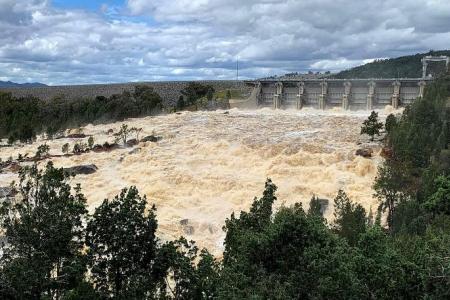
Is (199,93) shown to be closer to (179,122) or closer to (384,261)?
(179,122)

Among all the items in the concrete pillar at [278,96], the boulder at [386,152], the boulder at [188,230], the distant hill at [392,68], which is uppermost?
the distant hill at [392,68]

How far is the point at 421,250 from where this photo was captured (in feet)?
51.9

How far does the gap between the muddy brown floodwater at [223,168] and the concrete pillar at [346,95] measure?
708 centimetres

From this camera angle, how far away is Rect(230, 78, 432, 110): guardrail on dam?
68.3 meters

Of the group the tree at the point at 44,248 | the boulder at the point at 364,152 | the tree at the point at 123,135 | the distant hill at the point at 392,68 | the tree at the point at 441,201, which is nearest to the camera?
the tree at the point at 44,248

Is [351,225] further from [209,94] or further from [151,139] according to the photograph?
[209,94]

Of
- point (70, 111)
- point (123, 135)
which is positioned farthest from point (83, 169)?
point (70, 111)

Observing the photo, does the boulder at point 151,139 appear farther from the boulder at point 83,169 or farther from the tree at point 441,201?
the tree at point 441,201

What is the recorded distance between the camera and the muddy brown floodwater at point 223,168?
122 ft

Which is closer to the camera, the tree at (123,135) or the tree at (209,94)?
the tree at (123,135)

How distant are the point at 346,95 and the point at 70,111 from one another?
4404cm

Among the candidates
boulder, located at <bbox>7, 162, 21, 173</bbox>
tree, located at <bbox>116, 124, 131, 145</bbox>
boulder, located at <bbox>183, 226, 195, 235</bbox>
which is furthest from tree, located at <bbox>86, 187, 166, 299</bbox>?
tree, located at <bbox>116, 124, 131, 145</bbox>

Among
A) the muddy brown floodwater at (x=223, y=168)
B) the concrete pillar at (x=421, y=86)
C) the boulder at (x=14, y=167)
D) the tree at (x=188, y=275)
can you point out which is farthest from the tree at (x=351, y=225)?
the concrete pillar at (x=421, y=86)

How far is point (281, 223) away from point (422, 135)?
31.3 meters
